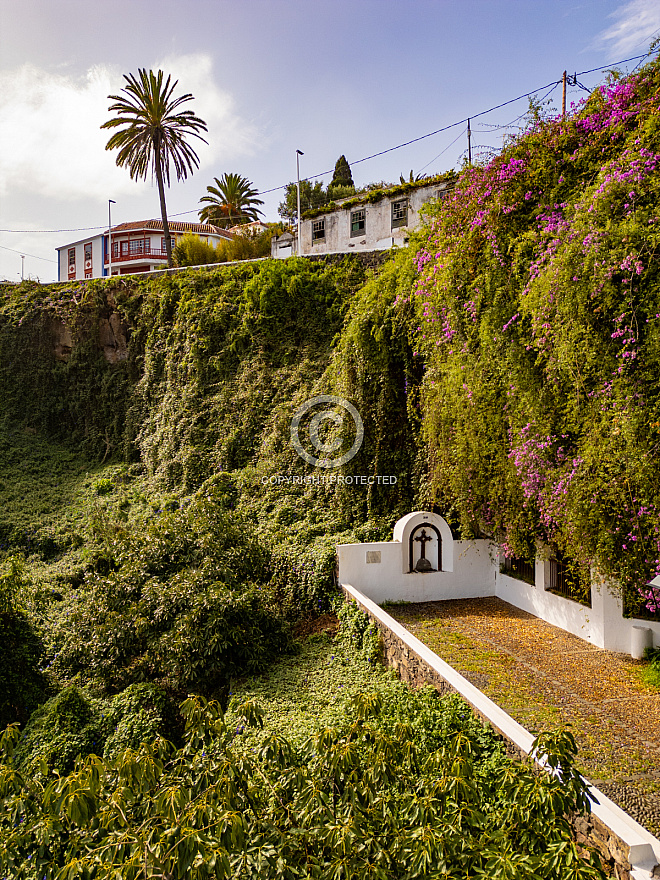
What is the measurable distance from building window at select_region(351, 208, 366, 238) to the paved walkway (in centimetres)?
1456

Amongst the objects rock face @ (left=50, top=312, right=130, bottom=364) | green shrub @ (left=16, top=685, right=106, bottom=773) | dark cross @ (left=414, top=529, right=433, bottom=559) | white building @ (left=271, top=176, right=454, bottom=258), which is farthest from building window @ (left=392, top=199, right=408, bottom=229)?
green shrub @ (left=16, top=685, right=106, bottom=773)

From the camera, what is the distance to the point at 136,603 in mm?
8445

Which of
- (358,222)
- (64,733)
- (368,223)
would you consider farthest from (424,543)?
(358,222)

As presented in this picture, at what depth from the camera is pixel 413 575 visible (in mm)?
9688

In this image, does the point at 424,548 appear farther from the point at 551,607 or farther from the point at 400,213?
the point at 400,213

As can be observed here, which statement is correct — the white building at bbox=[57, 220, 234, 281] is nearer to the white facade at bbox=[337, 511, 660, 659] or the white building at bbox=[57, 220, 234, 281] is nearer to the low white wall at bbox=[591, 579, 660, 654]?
the white facade at bbox=[337, 511, 660, 659]

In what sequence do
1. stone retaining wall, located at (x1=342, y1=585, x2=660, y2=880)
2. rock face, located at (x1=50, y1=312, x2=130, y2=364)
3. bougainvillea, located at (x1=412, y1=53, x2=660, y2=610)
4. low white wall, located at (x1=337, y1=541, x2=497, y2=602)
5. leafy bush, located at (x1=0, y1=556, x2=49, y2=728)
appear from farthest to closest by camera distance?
rock face, located at (x1=50, y1=312, x2=130, y2=364)
low white wall, located at (x1=337, y1=541, x2=497, y2=602)
leafy bush, located at (x1=0, y1=556, x2=49, y2=728)
bougainvillea, located at (x1=412, y1=53, x2=660, y2=610)
stone retaining wall, located at (x1=342, y1=585, x2=660, y2=880)

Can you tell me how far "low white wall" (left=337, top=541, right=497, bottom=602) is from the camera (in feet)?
30.7

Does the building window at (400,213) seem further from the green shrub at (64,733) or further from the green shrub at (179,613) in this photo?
the green shrub at (64,733)

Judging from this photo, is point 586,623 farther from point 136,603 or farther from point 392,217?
point 392,217

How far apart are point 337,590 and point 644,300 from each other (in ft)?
19.5

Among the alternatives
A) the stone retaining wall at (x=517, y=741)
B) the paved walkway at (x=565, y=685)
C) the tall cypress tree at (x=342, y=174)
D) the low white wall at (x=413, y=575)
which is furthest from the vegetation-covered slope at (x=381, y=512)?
the tall cypress tree at (x=342, y=174)

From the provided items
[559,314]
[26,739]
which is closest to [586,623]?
[559,314]

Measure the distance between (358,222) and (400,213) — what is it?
170 cm
